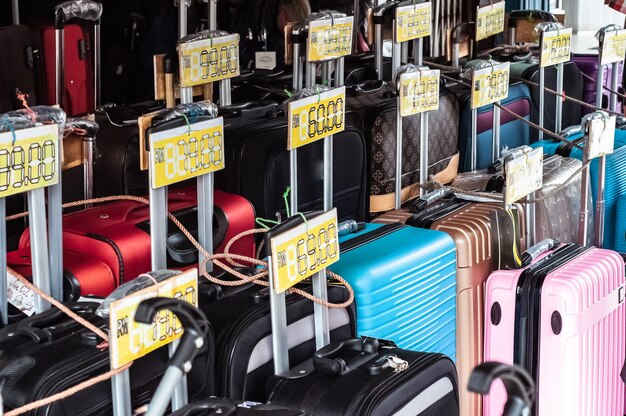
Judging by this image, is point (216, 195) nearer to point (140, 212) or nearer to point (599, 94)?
→ point (140, 212)

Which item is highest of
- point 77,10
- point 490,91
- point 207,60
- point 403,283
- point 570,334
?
point 77,10

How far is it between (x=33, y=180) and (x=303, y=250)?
1.39ft

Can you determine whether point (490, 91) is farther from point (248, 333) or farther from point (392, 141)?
point (248, 333)

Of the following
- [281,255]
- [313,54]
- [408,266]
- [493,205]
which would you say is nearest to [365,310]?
[408,266]

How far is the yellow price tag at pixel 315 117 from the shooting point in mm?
1985

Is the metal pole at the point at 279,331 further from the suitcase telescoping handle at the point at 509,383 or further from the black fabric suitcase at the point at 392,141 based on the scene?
the black fabric suitcase at the point at 392,141

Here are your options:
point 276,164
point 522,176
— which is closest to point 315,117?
point 276,164

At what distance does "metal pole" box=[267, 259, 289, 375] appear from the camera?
1.63 m

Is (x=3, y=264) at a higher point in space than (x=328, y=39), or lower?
lower

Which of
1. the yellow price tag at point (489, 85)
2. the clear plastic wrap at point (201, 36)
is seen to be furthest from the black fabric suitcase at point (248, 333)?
the yellow price tag at point (489, 85)

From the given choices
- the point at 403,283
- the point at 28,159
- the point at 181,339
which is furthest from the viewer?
the point at 403,283

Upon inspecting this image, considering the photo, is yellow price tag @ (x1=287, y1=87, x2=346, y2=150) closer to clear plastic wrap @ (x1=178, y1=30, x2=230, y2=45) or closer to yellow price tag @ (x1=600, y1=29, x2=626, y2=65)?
clear plastic wrap @ (x1=178, y1=30, x2=230, y2=45)

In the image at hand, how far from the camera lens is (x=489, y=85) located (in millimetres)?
2639

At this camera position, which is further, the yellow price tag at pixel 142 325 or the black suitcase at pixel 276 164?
the black suitcase at pixel 276 164
